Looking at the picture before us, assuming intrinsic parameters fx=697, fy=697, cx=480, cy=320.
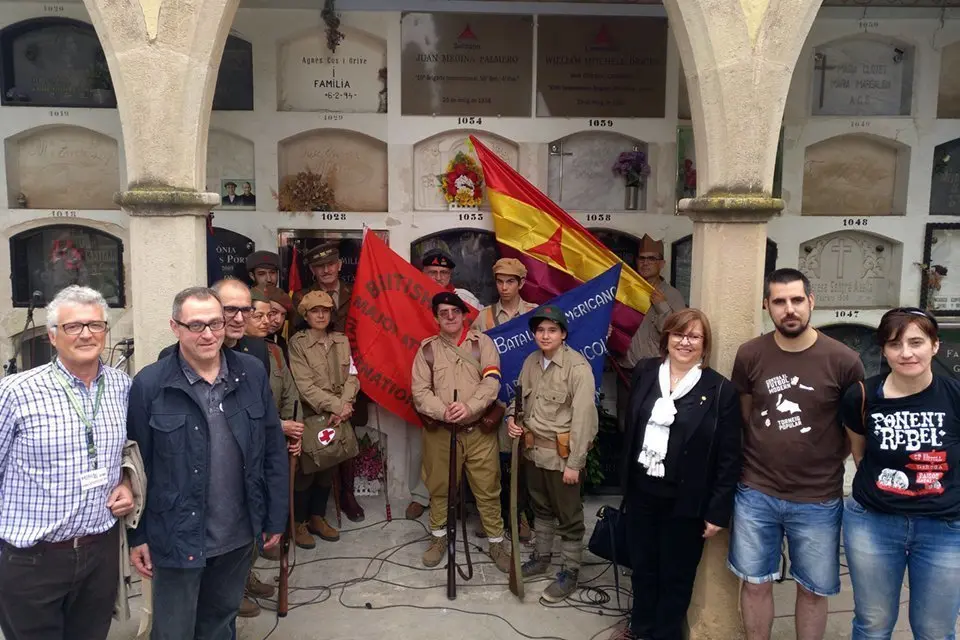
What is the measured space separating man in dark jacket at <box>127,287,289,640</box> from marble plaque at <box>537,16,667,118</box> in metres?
3.89

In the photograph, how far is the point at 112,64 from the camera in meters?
3.65

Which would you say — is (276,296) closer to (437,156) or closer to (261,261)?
(261,261)

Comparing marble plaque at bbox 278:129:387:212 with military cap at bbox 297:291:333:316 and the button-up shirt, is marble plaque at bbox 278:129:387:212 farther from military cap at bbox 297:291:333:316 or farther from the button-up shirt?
the button-up shirt

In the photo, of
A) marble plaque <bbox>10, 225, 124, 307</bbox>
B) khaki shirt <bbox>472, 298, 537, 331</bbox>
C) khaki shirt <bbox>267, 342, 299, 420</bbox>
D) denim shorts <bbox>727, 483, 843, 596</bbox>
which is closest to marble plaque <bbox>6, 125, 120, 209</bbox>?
marble plaque <bbox>10, 225, 124, 307</bbox>

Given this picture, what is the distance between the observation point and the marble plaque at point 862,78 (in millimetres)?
5930

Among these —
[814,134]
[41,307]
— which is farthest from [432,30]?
[41,307]

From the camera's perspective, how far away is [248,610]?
13.6 ft

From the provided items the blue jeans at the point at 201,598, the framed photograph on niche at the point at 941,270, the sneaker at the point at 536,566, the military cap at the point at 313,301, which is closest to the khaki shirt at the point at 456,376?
the military cap at the point at 313,301

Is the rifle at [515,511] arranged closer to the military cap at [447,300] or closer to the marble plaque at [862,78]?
the military cap at [447,300]

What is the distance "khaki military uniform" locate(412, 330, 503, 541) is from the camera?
186 inches

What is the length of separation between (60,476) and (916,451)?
3501 mm

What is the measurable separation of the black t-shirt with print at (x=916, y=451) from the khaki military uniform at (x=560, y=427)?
1.61 metres

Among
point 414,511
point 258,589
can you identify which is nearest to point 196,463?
point 258,589

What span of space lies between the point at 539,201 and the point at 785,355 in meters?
2.55
